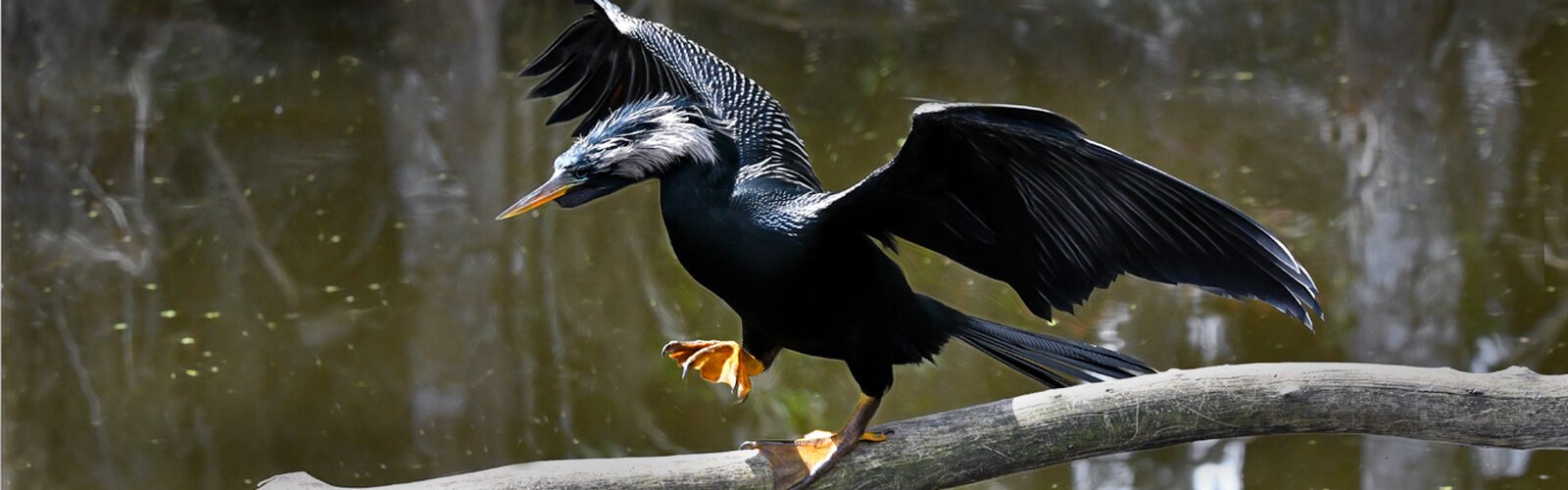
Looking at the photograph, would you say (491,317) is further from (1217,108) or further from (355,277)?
(1217,108)

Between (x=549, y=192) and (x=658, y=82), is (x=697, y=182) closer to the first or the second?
(x=549, y=192)

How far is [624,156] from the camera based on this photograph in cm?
137

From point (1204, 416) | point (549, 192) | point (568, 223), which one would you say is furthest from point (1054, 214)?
point (568, 223)

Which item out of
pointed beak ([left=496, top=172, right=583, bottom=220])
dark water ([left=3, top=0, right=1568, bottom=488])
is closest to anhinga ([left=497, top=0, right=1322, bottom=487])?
pointed beak ([left=496, top=172, right=583, bottom=220])

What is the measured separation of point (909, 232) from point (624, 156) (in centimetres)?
31

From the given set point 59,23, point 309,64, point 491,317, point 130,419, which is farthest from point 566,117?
point 59,23

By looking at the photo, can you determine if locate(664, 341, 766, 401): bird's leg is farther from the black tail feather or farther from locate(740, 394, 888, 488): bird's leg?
the black tail feather

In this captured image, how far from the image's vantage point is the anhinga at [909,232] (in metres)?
1.35

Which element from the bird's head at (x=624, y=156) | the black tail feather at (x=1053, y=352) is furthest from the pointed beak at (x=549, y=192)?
the black tail feather at (x=1053, y=352)

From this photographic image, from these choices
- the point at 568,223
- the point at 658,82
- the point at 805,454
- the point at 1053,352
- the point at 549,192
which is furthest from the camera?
the point at 568,223

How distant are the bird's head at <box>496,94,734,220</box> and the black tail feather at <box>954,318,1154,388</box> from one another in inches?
14.7

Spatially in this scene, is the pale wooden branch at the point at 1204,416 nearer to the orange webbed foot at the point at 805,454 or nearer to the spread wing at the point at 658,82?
the orange webbed foot at the point at 805,454

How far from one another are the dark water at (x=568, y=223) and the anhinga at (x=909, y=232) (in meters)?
1.21

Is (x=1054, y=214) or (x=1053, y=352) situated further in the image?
(x=1053, y=352)
